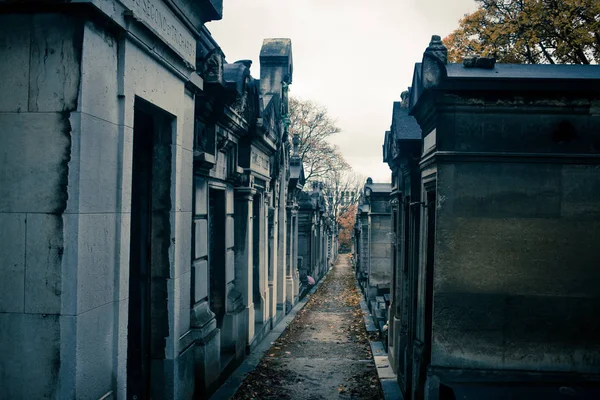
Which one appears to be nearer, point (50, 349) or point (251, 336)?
point (50, 349)

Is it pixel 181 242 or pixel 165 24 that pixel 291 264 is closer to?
pixel 181 242

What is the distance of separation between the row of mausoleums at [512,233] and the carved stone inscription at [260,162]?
5415mm

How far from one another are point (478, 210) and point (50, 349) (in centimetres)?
424

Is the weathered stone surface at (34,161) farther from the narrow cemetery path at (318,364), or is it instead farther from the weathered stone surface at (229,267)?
the weathered stone surface at (229,267)

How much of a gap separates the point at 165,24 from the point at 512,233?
4.28 metres

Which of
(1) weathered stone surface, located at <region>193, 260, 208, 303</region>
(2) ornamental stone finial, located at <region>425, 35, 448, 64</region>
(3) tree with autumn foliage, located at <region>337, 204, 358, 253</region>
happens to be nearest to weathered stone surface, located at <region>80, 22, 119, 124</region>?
(1) weathered stone surface, located at <region>193, 260, 208, 303</region>

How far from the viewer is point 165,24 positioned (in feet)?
16.5

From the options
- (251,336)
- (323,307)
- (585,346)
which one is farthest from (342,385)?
(323,307)

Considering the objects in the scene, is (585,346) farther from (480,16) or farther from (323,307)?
(480,16)

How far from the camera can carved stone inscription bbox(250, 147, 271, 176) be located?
1019 cm

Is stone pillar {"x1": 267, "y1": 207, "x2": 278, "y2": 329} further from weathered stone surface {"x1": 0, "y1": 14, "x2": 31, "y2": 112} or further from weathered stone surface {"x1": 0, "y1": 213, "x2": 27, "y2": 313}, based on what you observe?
weathered stone surface {"x1": 0, "y1": 14, "x2": 31, "y2": 112}

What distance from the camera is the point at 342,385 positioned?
8.02m

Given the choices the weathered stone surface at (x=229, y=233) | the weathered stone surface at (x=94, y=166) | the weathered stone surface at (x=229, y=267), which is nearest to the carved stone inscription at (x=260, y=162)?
the weathered stone surface at (x=229, y=233)

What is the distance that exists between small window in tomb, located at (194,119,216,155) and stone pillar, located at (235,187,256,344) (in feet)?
6.98
